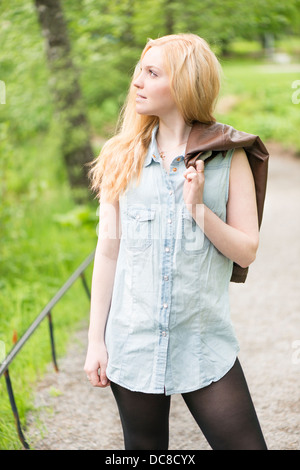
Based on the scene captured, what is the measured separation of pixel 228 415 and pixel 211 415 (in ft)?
0.16

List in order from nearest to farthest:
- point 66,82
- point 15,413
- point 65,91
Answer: point 15,413, point 66,82, point 65,91

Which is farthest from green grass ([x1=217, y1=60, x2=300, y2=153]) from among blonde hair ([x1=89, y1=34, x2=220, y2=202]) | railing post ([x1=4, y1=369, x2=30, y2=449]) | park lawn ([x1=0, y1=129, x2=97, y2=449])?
blonde hair ([x1=89, y1=34, x2=220, y2=202])

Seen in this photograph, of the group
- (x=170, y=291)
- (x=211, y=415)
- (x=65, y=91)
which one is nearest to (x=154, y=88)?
(x=170, y=291)

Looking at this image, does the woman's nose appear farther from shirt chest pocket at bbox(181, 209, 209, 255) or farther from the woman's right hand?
the woman's right hand

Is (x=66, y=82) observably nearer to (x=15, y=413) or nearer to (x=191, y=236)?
(x=15, y=413)

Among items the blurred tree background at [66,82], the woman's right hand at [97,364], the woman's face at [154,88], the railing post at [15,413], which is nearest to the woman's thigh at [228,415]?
the woman's right hand at [97,364]

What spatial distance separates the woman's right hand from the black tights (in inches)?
2.0

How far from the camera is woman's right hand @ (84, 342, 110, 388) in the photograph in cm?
173

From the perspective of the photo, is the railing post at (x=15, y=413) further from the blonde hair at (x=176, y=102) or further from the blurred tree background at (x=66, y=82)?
the blurred tree background at (x=66, y=82)

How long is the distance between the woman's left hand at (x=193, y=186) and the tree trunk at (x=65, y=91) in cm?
465

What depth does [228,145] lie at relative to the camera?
1579 mm

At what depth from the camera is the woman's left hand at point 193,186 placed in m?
1.51
